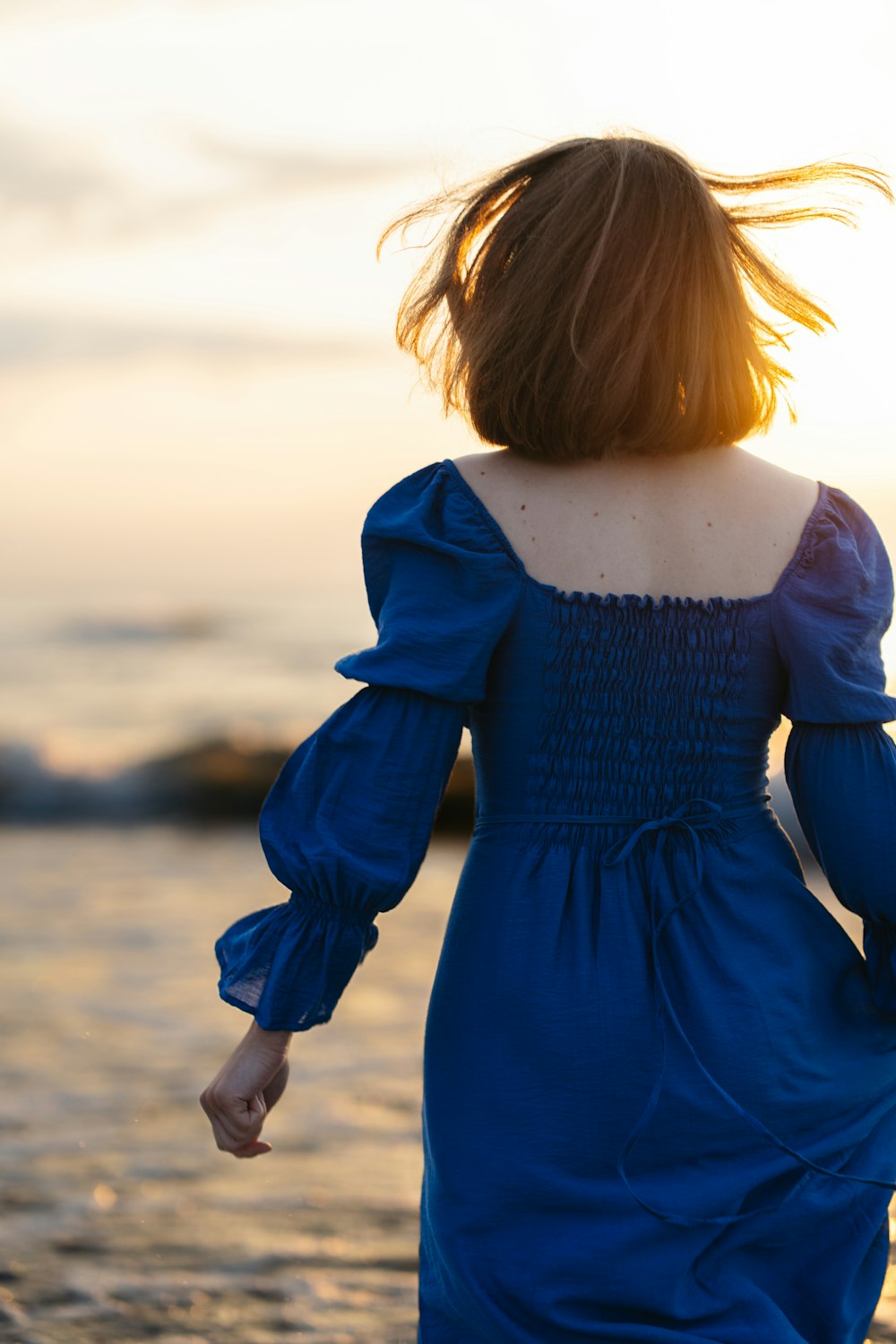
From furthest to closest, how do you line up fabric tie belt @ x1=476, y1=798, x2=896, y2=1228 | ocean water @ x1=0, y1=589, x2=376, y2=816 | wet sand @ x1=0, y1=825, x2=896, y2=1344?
1. ocean water @ x1=0, y1=589, x2=376, y2=816
2. wet sand @ x1=0, y1=825, x2=896, y2=1344
3. fabric tie belt @ x1=476, y1=798, x2=896, y2=1228

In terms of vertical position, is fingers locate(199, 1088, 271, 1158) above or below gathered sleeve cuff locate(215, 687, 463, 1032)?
below

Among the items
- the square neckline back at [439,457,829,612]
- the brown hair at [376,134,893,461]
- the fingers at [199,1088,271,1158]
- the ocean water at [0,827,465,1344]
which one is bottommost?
the ocean water at [0,827,465,1344]

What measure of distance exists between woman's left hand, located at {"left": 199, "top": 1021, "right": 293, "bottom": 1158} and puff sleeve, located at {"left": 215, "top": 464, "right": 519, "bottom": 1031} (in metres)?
0.02

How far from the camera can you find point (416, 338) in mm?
1693

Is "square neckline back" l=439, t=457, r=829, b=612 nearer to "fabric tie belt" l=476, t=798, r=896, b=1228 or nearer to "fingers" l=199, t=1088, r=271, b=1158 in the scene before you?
"fabric tie belt" l=476, t=798, r=896, b=1228

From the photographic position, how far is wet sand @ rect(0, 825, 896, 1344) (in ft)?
9.27

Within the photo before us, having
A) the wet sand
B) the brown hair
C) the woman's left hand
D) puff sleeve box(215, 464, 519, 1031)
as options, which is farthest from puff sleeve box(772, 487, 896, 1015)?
the wet sand

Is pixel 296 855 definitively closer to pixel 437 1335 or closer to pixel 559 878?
pixel 559 878

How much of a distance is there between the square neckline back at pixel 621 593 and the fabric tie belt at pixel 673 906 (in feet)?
0.69

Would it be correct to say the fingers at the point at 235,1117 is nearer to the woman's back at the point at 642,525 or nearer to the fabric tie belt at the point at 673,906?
the fabric tie belt at the point at 673,906

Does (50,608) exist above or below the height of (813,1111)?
below

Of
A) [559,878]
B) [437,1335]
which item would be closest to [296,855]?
[559,878]

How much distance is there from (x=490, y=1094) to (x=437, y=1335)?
0.27 metres

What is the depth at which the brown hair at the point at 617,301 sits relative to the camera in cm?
153
